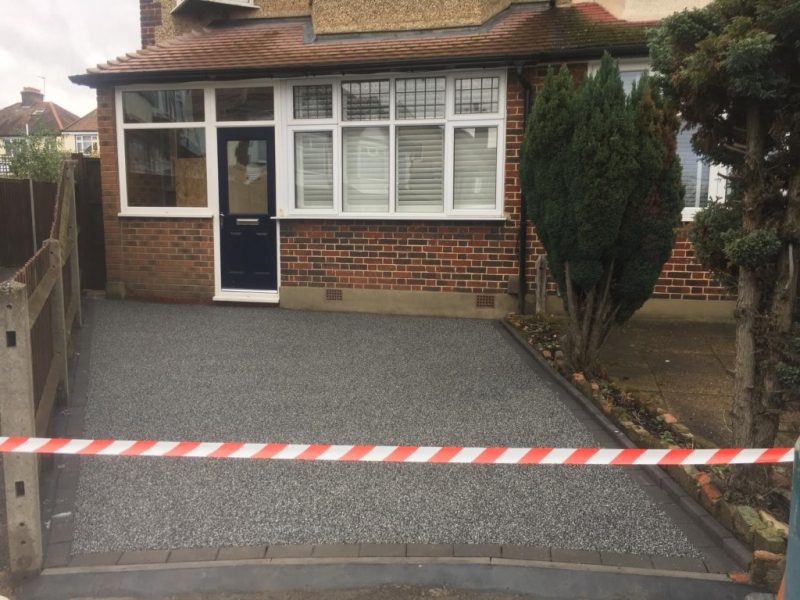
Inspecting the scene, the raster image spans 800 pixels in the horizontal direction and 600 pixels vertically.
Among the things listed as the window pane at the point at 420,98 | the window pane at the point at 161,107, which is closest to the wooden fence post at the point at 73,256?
the window pane at the point at 161,107

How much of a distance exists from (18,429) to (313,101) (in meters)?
7.03

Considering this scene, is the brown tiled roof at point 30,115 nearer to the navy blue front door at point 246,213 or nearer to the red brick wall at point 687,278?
the navy blue front door at point 246,213

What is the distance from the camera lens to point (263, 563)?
3.15 meters

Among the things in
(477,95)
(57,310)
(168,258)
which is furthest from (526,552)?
(168,258)

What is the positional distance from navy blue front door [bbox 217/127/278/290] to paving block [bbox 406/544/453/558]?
668 cm

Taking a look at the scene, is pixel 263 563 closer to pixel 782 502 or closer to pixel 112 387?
pixel 782 502

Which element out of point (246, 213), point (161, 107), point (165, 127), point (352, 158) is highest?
point (161, 107)

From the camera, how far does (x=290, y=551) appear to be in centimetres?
326

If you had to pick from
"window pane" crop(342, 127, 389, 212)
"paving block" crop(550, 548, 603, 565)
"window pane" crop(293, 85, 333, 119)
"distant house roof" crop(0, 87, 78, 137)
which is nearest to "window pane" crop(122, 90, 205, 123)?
"window pane" crop(293, 85, 333, 119)

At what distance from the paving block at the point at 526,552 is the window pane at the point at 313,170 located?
6.80 meters

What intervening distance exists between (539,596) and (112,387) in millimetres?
4257

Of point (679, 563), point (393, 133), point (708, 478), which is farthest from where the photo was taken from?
point (393, 133)

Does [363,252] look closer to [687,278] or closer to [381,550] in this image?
[687,278]

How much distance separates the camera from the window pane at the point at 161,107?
9641mm
